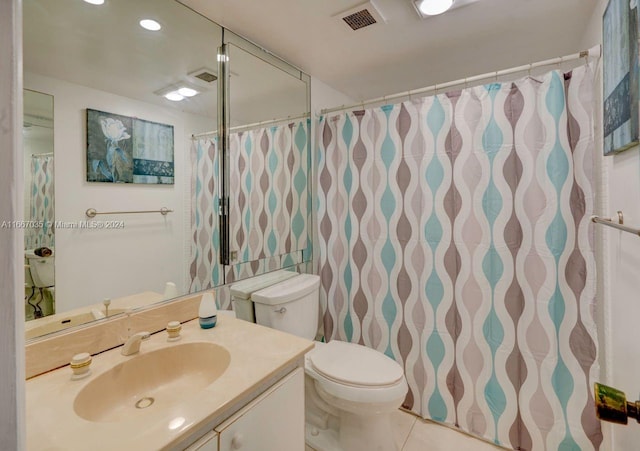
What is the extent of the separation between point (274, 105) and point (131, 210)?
112 cm

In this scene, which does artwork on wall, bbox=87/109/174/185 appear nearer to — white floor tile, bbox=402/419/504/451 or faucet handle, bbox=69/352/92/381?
faucet handle, bbox=69/352/92/381

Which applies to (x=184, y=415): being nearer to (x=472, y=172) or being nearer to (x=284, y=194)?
(x=284, y=194)

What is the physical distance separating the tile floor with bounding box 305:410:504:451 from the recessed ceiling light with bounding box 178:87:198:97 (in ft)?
6.25

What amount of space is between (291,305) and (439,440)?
111 cm

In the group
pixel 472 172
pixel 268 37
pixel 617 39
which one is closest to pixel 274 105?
pixel 268 37

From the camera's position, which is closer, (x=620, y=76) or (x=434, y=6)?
(x=620, y=76)

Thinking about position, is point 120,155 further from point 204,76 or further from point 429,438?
point 429,438

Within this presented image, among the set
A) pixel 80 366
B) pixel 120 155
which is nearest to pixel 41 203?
pixel 120 155

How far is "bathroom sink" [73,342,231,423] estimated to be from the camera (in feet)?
2.88

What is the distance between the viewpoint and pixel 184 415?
0.71m

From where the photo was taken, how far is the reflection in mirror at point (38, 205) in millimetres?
904

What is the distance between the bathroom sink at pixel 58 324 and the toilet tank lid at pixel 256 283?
575 mm

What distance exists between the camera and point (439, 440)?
1.60m

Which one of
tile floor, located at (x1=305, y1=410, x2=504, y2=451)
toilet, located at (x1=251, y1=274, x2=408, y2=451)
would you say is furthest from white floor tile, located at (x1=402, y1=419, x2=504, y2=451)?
toilet, located at (x1=251, y1=274, x2=408, y2=451)
